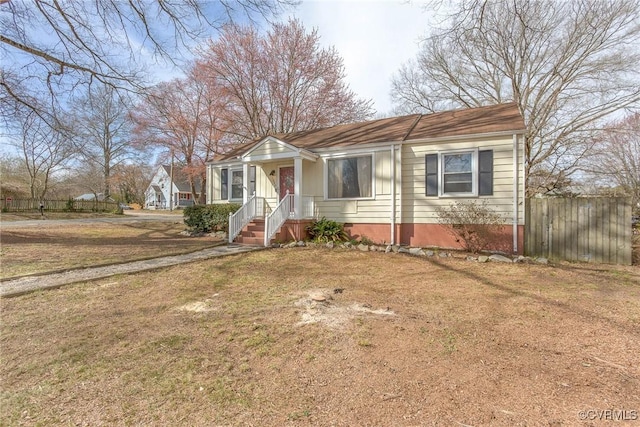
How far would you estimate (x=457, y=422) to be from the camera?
6.31ft

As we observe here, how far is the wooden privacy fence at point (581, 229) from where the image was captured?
24.7 ft

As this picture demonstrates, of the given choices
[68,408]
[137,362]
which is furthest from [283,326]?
[68,408]

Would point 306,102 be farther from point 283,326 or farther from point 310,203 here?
point 283,326

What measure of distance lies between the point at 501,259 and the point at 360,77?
660 inches

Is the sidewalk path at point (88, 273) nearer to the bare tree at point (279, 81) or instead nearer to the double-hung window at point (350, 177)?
the double-hung window at point (350, 177)

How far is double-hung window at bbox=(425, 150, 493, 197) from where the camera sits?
28.8 feet

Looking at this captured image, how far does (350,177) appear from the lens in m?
10.5

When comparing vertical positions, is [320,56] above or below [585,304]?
above

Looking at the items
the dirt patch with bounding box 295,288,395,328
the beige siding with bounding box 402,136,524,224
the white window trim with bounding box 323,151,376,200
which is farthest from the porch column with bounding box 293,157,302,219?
the dirt patch with bounding box 295,288,395,328

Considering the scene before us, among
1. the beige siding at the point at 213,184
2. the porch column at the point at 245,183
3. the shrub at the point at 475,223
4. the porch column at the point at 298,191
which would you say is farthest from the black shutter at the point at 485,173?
the beige siding at the point at 213,184

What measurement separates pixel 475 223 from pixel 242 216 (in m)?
7.43

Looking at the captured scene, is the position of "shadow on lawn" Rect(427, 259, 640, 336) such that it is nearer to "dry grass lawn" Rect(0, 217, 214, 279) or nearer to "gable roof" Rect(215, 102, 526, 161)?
"gable roof" Rect(215, 102, 526, 161)

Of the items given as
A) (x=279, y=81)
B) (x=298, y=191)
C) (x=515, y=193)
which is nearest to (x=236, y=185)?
(x=298, y=191)

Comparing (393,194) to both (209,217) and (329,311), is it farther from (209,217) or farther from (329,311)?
(209,217)
